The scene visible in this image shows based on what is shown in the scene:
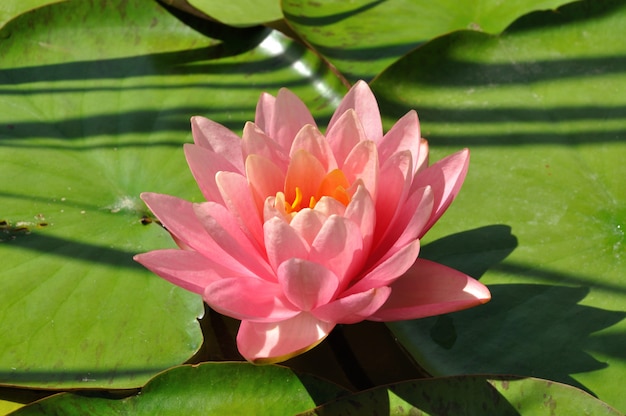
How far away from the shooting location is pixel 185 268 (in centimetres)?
117

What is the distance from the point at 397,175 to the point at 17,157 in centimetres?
104

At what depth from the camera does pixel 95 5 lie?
78.9 inches

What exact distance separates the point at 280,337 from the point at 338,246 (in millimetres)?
186

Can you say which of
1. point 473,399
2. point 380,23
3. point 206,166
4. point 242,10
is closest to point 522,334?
point 473,399

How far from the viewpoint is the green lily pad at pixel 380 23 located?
6.18 feet

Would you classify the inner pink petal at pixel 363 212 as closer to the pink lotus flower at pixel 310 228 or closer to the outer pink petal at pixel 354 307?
the pink lotus flower at pixel 310 228

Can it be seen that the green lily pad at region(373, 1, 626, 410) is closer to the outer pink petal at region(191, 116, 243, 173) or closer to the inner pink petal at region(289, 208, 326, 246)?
the inner pink petal at region(289, 208, 326, 246)

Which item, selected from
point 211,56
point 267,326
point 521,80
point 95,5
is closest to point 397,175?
point 267,326

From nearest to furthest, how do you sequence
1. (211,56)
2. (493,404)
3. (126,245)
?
(493,404) → (126,245) → (211,56)

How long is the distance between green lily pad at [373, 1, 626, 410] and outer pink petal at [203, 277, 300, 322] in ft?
0.96

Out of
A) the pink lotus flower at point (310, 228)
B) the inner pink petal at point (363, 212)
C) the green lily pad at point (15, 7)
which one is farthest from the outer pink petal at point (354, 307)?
the green lily pad at point (15, 7)

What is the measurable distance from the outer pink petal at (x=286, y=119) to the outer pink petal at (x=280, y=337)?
36 cm

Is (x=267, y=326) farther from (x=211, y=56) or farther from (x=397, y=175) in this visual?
(x=211, y=56)

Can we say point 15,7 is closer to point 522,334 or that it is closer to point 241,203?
point 241,203
